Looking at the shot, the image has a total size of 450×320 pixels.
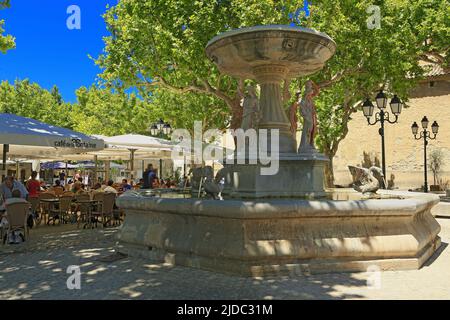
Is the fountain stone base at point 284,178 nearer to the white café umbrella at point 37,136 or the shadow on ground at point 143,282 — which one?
the shadow on ground at point 143,282

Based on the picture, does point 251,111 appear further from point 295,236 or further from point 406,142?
point 406,142

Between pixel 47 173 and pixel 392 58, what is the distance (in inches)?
1425

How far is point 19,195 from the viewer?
942 cm

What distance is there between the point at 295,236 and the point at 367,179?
3.78 meters

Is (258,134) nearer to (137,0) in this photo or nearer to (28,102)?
(137,0)

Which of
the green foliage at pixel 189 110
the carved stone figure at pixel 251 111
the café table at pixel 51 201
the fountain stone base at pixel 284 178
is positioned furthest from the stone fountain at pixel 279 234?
the green foliage at pixel 189 110

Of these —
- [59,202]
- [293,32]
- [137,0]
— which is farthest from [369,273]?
[137,0]

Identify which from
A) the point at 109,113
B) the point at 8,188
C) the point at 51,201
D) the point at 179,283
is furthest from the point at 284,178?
the point at 109,113

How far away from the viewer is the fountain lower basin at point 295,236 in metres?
5.70

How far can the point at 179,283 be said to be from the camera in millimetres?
Answer: 5391

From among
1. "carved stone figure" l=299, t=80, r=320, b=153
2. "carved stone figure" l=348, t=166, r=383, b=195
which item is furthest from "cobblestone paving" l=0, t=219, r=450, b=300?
"carved stone figure" l=299, t=80, r=320, b=153

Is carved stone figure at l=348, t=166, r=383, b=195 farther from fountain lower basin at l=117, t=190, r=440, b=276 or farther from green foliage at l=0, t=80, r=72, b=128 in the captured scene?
green foliage at l=0, t=80, r=72, b=128

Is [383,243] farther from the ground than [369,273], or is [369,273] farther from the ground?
[383,243]
